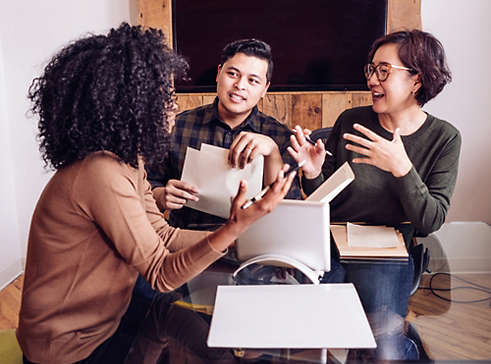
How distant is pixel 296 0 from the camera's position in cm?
254

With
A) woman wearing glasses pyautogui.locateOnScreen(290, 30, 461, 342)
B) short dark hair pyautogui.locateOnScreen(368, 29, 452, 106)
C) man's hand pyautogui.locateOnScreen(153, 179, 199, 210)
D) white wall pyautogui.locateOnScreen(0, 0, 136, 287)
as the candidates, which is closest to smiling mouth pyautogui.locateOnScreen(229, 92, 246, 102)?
woman wearing glasses pyautogui.locateOnScreen(290, 30, 461, 342)

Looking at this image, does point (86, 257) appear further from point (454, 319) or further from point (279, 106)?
point (279, 106)

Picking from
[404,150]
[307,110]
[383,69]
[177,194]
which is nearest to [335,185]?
[404,150]

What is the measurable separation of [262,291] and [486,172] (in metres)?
2.24

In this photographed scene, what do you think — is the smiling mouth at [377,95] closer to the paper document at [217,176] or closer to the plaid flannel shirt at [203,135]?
the plaid flannel shirt at [203,135]

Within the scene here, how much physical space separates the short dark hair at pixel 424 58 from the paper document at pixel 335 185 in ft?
1.98

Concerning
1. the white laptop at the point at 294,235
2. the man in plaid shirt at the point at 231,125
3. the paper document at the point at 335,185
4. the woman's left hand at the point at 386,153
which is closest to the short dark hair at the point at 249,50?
the man in plaid shirt at the point at 231,125

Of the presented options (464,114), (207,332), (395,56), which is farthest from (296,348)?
(464,114)

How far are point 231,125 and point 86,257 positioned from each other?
2.99 feet

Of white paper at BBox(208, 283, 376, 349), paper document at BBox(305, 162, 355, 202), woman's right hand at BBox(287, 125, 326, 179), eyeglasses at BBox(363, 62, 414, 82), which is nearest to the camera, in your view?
white paper at BBox(208, 283, 376, 349)

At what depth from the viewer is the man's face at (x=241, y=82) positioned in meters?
1.68

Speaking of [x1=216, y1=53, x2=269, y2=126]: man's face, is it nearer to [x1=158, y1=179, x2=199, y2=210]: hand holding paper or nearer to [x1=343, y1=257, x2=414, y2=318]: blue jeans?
[x1=158, y1=179, x2=199, y2=210]: hand holding paper

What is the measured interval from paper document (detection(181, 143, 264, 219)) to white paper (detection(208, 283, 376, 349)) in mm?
394

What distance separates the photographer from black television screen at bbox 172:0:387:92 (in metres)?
2.54
